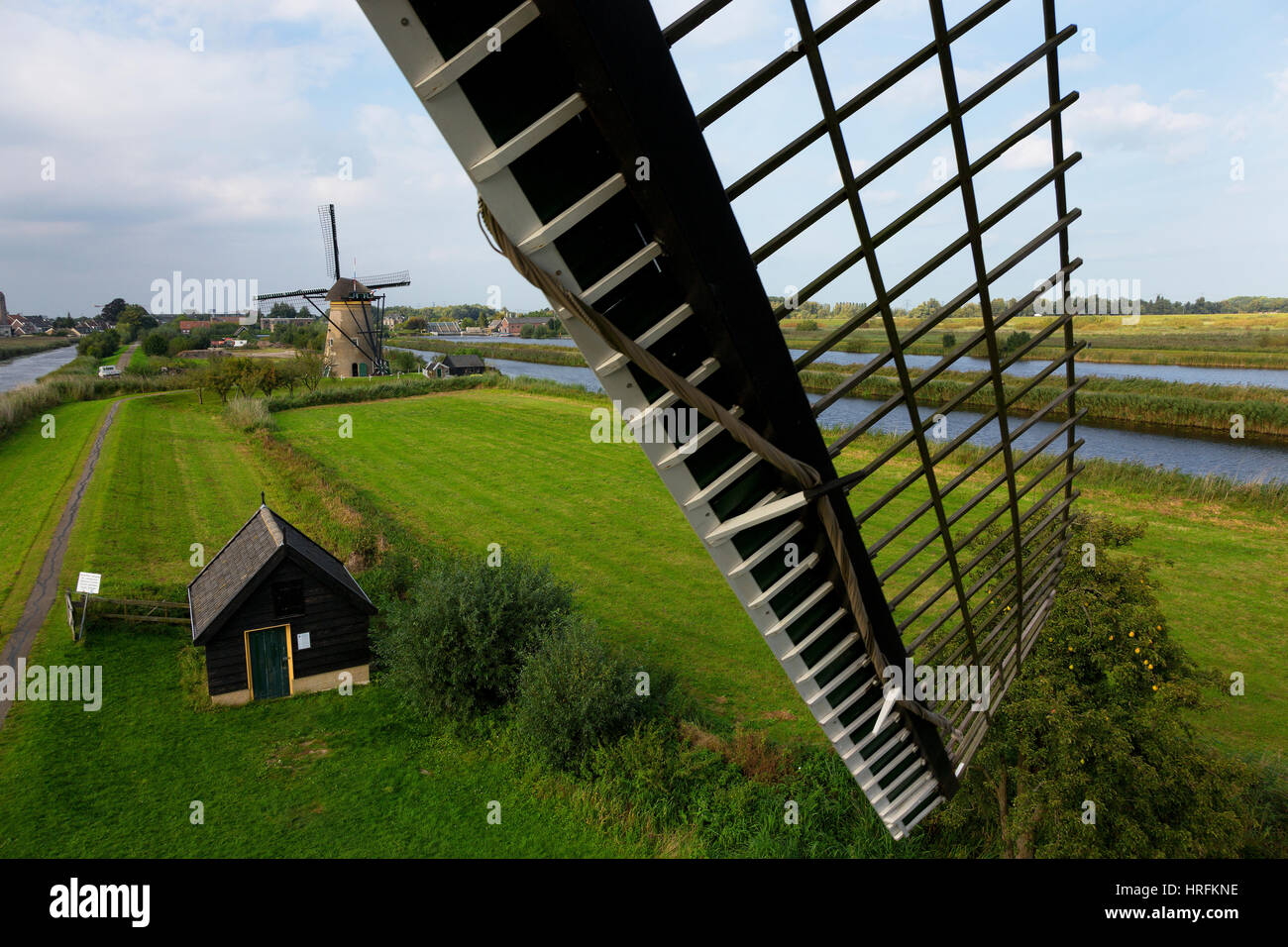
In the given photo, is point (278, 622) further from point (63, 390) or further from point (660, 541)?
point (63, 390)

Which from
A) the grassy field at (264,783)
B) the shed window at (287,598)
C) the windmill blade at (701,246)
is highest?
the windmill blade at (701,246)

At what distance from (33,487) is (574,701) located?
25.5m

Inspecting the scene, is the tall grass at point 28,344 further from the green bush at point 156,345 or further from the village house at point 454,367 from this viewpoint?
the village house at point 454,367

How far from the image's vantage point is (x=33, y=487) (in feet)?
80.4

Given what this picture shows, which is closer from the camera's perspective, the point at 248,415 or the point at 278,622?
the point at 278,622

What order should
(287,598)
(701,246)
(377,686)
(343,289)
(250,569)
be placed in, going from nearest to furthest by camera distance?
(701,246)
(250,569)
(287,598)
(377,686)
(343,289)

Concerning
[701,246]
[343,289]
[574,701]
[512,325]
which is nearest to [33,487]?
[574,701]

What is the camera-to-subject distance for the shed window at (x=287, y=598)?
40.7 ft

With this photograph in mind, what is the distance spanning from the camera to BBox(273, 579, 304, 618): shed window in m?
12.4

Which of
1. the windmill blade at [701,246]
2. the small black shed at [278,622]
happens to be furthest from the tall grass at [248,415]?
the windmill blade at [701,246]

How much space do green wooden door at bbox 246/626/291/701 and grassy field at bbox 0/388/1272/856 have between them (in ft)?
1.36

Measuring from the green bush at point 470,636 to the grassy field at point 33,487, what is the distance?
366 inches

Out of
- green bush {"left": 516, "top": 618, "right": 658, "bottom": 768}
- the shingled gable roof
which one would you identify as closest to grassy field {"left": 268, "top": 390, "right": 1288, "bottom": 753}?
green bush {"left": 516, "top": 618, "right": 658, "bottom": 768}
